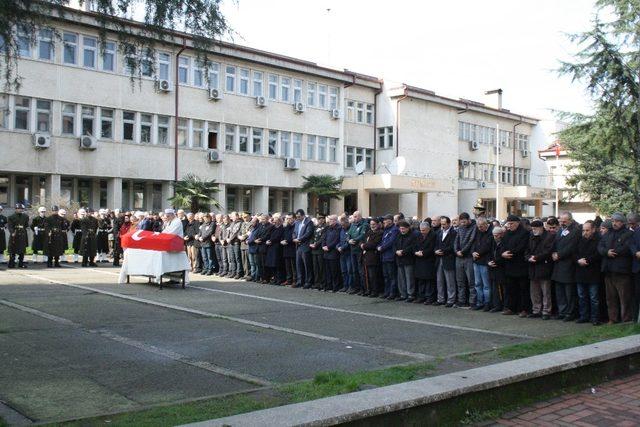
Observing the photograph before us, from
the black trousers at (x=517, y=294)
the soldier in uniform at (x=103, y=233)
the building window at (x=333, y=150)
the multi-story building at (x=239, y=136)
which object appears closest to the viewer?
the black trousers at (x=517, y=294)

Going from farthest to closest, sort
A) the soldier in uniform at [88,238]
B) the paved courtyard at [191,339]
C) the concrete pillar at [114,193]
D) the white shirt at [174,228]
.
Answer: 1. the concrete pillar at [114,193]
2. the soldier in uniform at [88,238]
3. the white shirt at [174,228]
4. the paved courtyard at [191,339]

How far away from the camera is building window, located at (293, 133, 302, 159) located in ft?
136

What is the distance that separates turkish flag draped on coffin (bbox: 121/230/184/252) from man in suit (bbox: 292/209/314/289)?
319cm

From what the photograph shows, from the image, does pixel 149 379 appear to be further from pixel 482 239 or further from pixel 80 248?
Result: pixel 80 248

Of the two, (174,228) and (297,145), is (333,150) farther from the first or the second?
(174,228)

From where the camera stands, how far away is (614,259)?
1129cm

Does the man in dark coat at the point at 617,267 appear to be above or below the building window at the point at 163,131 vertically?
below

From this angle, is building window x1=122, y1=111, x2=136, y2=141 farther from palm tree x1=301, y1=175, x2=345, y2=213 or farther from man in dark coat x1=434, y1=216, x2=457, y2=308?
man in dark coat x1=434, y1=216, x2=457, y2=308

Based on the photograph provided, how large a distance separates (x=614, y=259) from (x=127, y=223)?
52.0 ft

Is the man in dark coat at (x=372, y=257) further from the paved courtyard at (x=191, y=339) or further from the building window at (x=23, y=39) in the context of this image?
the building window at (x=23, y=39)

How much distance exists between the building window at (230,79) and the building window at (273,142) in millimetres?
3821

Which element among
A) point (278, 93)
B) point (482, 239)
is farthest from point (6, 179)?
point (482, 239)

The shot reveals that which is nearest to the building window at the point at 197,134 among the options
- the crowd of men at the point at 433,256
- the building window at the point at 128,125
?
the building window at the point at 128,125

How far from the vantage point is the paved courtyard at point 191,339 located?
6426 millimetres
